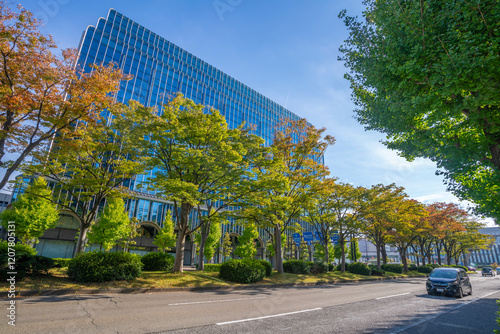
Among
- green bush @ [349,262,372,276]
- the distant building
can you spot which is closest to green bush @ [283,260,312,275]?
green bush @ [349,262,372,276]

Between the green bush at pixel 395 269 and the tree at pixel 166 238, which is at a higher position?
the tree at pixel 166 238

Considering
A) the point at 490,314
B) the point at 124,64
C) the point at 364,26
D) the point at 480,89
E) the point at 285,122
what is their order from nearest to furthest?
the point at 480,89 < the point at 490,314 < the point at 364,26 < the point at 285,122 < the point at 124,64

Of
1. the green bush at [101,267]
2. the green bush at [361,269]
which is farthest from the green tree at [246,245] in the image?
the green bush at [101,267]

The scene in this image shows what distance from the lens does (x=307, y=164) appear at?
2178cm

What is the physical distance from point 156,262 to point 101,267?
644 centimetres

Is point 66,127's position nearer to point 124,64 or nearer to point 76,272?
point 76,272

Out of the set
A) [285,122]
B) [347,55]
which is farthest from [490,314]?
[285,122]

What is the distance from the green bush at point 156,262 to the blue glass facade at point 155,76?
23.0 metres

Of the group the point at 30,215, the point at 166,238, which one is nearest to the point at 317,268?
the point at 166,238

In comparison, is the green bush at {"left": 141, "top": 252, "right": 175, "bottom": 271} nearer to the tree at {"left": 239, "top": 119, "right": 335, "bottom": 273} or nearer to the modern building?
the tree at {"left": 239, "top": 119, "right": 335, "bottom": 273}

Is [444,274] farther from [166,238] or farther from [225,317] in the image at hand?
[166,238]

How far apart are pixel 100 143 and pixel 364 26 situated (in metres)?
15.5

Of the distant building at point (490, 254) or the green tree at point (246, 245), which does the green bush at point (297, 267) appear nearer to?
the green tree at point (246, 245)

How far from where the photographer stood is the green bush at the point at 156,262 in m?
17.3
